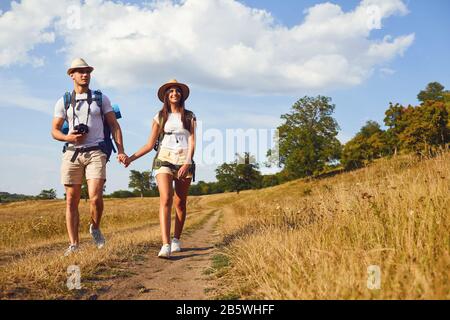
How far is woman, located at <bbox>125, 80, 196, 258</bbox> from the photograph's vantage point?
5.94 metres

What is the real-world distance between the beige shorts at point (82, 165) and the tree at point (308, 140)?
47627mm

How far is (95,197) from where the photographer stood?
6016 millimetres

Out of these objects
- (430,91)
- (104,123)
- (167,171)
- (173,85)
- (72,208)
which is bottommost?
(72,208)

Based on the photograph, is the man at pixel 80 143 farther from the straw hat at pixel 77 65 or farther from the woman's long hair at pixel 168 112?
the woman's long hair at pixel 168 112

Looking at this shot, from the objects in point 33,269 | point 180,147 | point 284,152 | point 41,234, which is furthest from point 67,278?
point 284,152

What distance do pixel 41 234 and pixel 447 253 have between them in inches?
456

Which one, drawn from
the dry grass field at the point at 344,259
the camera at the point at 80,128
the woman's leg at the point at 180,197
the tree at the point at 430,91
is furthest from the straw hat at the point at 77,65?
the tree at the point at 430,91

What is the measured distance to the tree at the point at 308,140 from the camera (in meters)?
52.3

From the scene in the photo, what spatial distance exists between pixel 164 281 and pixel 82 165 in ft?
9.14

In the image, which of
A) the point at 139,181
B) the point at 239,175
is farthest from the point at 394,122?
the point at 139,181

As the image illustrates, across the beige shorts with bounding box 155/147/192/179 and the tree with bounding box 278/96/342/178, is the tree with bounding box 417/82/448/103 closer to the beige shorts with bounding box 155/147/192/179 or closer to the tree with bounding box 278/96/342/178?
the tree with bounding box 278/96/342/178

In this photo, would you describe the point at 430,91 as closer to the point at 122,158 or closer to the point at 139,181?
the point at 139,181

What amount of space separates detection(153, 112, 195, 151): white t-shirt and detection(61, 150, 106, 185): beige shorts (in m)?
1.07

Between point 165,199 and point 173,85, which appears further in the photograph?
point 173,85
